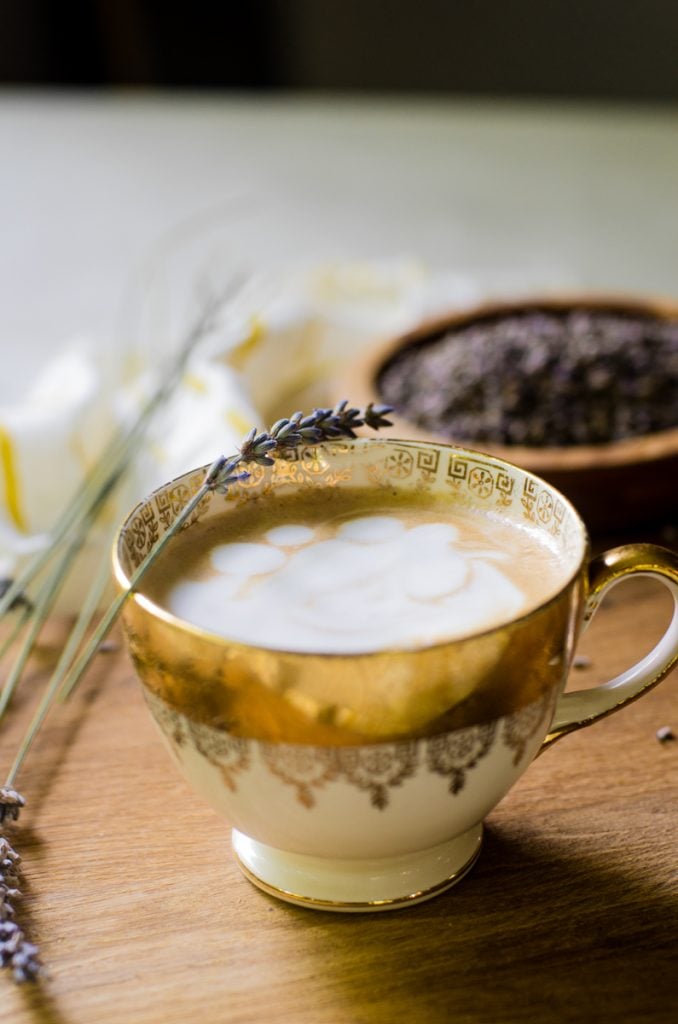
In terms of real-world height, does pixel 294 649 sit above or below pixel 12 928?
above

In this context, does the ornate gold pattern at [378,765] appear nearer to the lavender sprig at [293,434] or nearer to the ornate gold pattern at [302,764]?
the ornate gold pattern at [302,764]

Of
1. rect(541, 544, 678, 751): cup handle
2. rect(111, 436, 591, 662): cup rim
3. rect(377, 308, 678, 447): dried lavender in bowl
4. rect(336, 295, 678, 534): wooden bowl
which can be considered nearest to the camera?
rect(111, 436, 591, 662): cup rim

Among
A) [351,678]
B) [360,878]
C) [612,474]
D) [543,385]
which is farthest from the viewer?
[543,385]

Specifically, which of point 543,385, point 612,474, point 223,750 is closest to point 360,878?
point 223,750

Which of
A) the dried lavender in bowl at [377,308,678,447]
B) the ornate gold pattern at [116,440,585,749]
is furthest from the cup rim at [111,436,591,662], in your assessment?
the dried lavender in bowl at [377,308,678,447]

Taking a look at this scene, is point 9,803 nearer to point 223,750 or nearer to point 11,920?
point 11,920

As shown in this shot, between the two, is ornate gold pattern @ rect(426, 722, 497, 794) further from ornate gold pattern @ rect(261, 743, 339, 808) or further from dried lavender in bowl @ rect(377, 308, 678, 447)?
dried lavender in bowl @ rect(377, 308, 678, 447)

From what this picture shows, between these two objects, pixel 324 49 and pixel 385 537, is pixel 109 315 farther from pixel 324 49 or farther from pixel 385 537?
pixel 324 49
